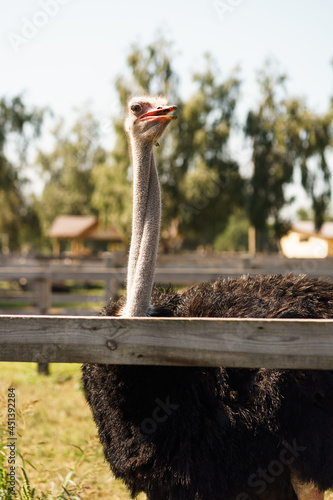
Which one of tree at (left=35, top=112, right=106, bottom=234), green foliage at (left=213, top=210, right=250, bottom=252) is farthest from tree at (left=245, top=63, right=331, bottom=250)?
green foliage at (left=213, top=210, right=250, bottom=252)

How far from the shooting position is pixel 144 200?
2.67m

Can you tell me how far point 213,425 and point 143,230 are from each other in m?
0.89

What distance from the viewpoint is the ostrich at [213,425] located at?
2348mm

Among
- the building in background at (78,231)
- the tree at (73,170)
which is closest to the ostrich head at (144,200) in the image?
the building in background at (78,231)

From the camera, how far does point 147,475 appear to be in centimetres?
247

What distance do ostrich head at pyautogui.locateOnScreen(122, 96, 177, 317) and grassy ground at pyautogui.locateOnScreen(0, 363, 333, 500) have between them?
122cm

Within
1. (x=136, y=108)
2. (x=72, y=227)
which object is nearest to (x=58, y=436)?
(x=136, y=108)

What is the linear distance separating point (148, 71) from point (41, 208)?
76.1 ft

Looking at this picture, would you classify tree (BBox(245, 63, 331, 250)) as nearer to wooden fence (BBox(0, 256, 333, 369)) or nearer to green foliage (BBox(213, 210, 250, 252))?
wooden fence (BBox(0, 256, 333, 369))

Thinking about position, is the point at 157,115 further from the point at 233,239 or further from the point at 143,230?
the point at 233,239

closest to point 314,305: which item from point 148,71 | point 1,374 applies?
point 1,374

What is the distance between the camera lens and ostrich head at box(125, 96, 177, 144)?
2645 mm
